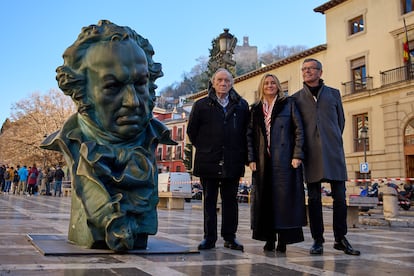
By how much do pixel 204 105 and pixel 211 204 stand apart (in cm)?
98

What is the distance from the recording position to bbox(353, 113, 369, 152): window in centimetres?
2471

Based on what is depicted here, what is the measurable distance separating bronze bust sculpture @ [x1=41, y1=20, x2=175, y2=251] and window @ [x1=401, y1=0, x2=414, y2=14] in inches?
914

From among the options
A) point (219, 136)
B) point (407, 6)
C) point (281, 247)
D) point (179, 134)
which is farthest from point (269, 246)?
point (179, 134)

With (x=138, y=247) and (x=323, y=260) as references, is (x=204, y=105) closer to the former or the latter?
(x=138, y=247)

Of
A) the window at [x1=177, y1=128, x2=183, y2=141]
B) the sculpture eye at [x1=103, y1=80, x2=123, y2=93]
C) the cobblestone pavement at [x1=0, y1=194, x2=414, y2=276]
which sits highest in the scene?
the window at [x1=177, y1=128, x2=183, y2=141]

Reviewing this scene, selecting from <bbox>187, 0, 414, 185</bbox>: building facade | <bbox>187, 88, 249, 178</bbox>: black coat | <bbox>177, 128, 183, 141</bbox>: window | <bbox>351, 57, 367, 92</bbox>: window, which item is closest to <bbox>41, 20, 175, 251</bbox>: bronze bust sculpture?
<bbox>187, 88, 249, 178</bbox>: black coat

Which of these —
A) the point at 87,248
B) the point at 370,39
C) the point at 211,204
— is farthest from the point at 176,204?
the point at 370,39

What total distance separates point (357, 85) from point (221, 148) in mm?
23523

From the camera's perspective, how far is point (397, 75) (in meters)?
23.0

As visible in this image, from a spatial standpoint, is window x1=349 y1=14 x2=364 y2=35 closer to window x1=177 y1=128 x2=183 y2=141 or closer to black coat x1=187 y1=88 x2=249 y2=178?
black coat x1=187 y1=88 x2=249 y2=178

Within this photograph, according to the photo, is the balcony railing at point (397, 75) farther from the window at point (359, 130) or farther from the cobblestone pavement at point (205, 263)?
the cobblestone pavement at point (205, 263)

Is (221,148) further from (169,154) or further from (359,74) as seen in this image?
(169,154)

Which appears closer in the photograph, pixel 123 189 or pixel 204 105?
pixel 123 189

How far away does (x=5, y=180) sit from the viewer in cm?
2653
